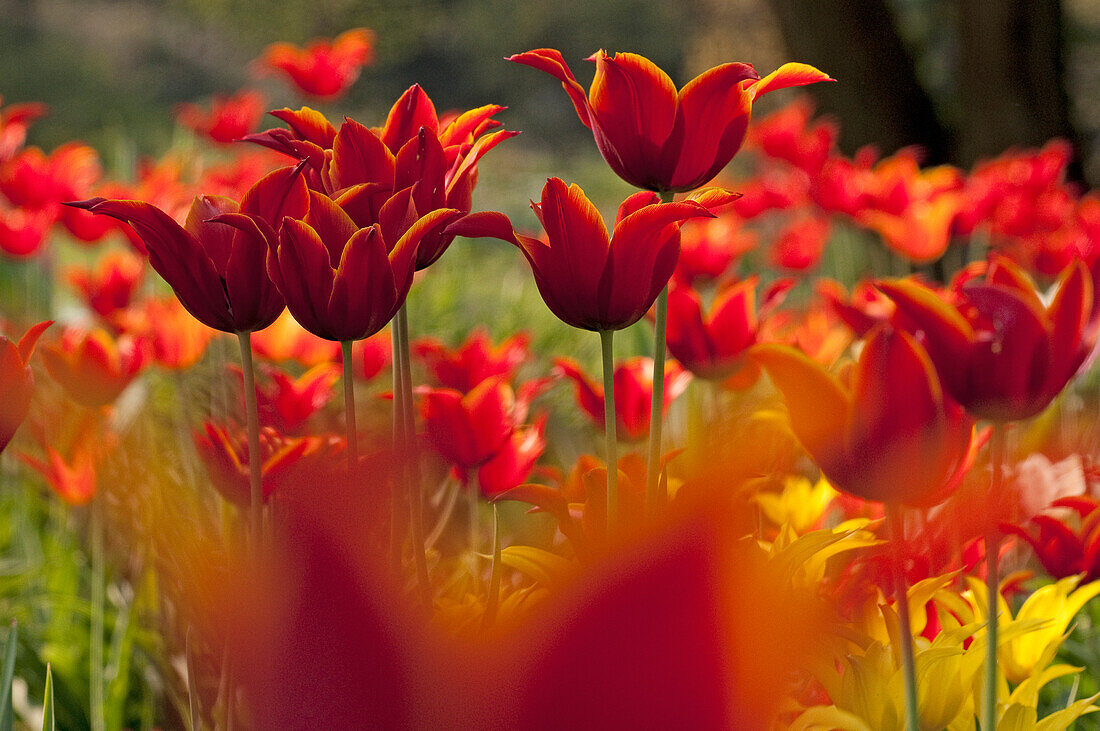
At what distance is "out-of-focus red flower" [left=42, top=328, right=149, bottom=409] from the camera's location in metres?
0.75

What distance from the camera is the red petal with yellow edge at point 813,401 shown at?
0.25 metres

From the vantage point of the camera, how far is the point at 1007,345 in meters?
0.29

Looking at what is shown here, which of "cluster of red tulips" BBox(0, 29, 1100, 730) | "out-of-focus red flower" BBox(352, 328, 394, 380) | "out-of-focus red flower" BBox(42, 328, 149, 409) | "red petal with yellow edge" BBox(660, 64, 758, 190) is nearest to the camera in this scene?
"cluster of red tulips" BBox(0, 29, 1100, 730)

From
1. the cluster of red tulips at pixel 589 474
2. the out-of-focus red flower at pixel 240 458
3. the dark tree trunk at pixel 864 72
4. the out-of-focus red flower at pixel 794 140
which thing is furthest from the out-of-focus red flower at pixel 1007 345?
the dark tree trunk at pixel 864 72

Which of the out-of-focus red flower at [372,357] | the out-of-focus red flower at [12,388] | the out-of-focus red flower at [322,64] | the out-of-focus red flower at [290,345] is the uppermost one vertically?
the out-of-focus red flower at [322,64]

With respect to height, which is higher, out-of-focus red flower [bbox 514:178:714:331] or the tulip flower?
the tulip flower

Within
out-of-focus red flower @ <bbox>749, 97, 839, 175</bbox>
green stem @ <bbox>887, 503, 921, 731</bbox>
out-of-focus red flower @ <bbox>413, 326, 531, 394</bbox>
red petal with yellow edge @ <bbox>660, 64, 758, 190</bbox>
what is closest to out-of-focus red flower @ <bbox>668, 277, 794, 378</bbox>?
out-of-focus red flower @ <bbox>413, 326, 531, 394</bbox>

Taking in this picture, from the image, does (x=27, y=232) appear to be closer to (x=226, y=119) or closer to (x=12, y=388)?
(x=226, y=119)

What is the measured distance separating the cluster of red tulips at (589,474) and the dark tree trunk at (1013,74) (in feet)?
5.67

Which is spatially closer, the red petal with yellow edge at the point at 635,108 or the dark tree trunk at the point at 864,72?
the red petal with yellow edge at the point at 635,108

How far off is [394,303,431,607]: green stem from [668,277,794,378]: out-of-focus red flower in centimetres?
29

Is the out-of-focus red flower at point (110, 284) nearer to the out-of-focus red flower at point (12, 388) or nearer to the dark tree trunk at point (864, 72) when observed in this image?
the out-of-focus red flower at point (12, 388)

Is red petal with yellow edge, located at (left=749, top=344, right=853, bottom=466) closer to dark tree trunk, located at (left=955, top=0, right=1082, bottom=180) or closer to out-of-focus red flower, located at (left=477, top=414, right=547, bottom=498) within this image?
out-of-focus red flower, located at (left=477, top=414, right=547, bottom=498)

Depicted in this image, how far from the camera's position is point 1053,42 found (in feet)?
7.11
